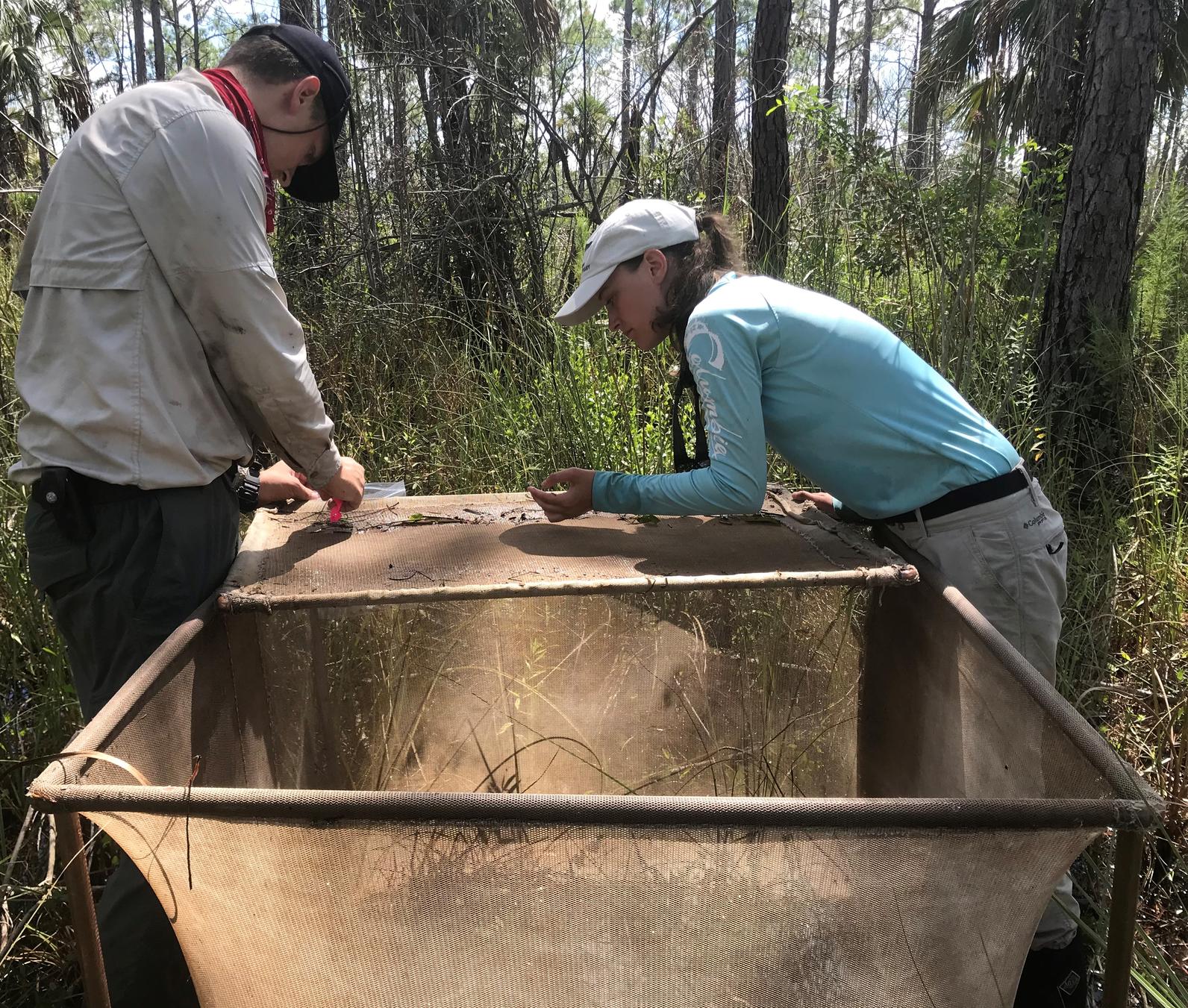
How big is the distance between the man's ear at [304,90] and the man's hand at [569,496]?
94 cm

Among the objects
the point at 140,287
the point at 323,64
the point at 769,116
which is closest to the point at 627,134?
the point at 769,116

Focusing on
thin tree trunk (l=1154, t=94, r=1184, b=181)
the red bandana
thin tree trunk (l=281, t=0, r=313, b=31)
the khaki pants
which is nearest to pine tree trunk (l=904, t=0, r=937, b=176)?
thin tree trunk (l=1154, t=94, r=1184, b=181)

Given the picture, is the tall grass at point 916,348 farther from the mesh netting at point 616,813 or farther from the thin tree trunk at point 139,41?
the thin tree trunk at point 139,41

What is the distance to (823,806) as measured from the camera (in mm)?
958

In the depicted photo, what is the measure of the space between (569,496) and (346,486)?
0.50m

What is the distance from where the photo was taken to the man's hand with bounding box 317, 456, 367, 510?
6.33 ft

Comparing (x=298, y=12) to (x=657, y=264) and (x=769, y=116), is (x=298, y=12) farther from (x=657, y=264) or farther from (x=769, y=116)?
(x=657, y=264)

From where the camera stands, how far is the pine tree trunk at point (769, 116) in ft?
17.8

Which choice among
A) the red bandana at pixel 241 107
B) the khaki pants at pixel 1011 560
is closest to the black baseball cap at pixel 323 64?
the red bandana at pixel 241 107

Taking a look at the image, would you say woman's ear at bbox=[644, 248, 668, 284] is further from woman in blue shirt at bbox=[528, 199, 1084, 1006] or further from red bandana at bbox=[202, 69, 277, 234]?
red bandana at bbox=[202, 69, 277, 234]

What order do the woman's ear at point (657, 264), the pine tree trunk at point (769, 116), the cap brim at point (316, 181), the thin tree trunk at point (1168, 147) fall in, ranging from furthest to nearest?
the pine tree trunk at point (769, 116) → the thin tree trunk at point (1168, 147) → the cap brim at point (316, 181) → the woman's ear at point (657, 264)

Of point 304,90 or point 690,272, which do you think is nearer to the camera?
point 304,90

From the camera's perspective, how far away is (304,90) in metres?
1.79

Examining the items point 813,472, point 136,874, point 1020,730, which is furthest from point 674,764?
point 136,874
